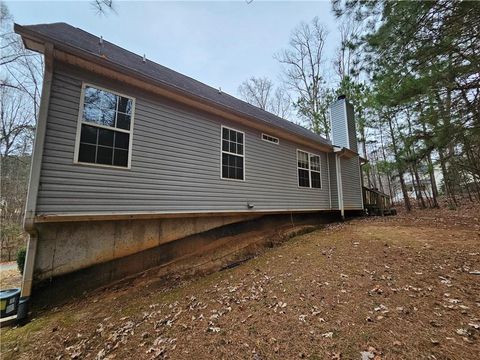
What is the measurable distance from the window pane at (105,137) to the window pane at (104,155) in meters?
0.11

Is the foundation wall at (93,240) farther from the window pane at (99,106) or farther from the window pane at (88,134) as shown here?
the window pane at (99,106)

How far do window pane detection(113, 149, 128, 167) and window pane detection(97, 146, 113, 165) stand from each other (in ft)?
0.26

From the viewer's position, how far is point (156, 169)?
5.60m

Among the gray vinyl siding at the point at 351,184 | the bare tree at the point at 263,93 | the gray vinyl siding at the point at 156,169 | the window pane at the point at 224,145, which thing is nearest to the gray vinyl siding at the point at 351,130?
the gray vinyl siding at the point at 351,184

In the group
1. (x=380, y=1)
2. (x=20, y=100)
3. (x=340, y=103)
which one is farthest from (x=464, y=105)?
(x=20, y=100)

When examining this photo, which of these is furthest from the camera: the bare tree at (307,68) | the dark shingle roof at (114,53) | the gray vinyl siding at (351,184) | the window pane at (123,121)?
the bare tree at (307,68)

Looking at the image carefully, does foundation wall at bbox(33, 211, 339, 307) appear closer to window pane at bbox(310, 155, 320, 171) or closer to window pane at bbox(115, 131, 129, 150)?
window pane at bbox(115, 131, 129, 150)

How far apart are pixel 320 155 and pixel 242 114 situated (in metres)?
5.27

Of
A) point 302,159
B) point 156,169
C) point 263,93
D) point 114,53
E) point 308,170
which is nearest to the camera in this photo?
point 156,169

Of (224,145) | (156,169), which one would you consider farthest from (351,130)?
(156,169)

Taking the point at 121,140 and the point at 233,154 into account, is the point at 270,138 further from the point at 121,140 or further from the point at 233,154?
the point at 121,140

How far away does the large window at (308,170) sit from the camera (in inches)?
384

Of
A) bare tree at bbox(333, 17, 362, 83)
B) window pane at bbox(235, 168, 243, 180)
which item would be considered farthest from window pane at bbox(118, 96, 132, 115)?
bare tree at bbox(333, 17, 362, 83)

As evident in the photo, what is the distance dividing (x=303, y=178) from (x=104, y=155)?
7413 mm
